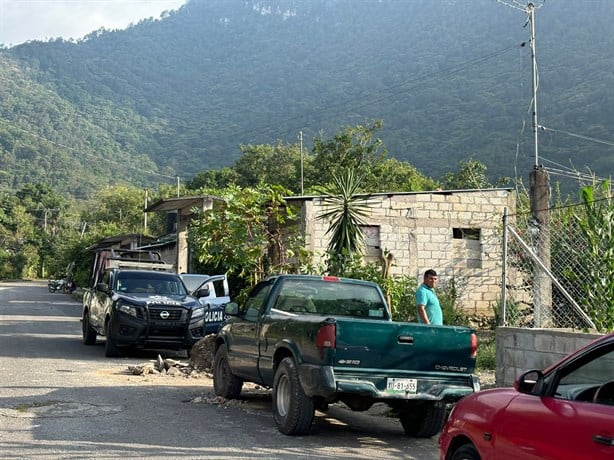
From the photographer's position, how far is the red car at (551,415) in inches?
179

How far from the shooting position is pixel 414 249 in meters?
26.8

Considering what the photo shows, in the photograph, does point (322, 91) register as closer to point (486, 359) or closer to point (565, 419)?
point (486, 359)

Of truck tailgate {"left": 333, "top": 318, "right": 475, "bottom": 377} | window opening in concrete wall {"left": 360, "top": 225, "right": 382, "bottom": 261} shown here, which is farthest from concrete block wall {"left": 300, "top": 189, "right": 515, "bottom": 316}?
truck tailgate {"left": 333, "top": 318, "right": 475, "bottom": 377}

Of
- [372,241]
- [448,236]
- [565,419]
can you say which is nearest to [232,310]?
[565,419]

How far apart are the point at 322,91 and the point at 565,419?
405 ft

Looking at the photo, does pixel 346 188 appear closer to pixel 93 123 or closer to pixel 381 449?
pixel 381 449

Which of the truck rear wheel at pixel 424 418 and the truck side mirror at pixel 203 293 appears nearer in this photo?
the truck rear wheel at pixel 424 418

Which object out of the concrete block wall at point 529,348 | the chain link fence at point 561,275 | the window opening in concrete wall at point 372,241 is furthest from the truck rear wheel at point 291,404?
the window opening in concrete wall at point 372,241

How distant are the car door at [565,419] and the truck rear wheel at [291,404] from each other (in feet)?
12.6

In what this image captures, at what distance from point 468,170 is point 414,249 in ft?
99.3

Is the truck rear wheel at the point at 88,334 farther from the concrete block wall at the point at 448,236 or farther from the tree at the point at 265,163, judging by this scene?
the tree at the point at 265,163

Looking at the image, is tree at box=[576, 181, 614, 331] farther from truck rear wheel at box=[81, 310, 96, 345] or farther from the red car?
truck rear wheel at box=[81, 310, 96, 345]

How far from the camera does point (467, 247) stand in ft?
90.3

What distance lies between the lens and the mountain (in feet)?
264
